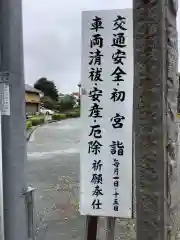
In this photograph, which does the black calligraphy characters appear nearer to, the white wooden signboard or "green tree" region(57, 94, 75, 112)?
the white wooden signboard

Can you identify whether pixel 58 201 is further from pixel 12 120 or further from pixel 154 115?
pixel 154 115

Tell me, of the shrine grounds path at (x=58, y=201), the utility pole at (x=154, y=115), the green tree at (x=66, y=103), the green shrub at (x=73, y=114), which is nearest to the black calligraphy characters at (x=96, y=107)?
the shrine grounds path at (x=58, y=201)

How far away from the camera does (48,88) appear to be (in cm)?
4694

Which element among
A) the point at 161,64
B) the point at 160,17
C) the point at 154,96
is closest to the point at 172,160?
the point at 154,96

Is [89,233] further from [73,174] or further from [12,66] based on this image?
[73,174]

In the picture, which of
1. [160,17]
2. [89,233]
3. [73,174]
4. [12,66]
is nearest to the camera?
[160,17]

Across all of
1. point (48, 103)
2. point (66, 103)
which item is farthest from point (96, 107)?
point (66, 103)

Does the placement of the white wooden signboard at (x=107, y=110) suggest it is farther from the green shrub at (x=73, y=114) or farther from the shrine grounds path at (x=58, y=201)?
the green shrub at (x=73, y=114)

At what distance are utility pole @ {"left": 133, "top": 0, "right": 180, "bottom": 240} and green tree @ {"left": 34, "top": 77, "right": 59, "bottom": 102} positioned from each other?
149ft

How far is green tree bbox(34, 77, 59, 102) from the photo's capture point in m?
46.8

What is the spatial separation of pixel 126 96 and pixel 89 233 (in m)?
1.07

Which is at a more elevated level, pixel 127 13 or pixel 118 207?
pixel 127 13

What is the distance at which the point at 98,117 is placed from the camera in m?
2.35

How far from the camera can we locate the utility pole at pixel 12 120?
1748 millimetres
